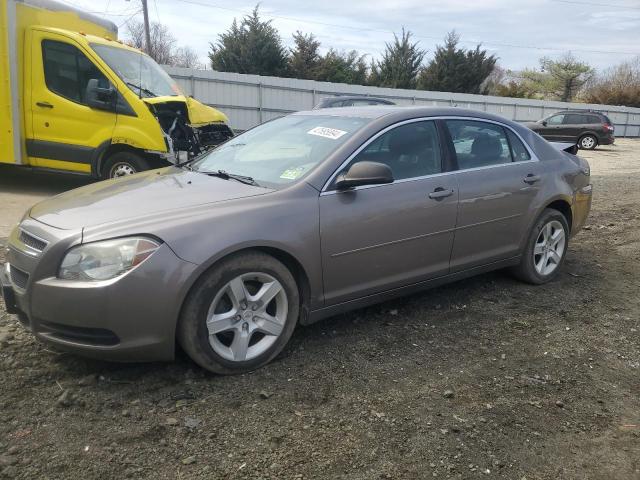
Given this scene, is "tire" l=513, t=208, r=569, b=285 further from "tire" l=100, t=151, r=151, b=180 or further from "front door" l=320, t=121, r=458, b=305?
"tire" l=100, t=151, r=151, b=180

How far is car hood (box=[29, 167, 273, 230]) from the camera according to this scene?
305 centimetres

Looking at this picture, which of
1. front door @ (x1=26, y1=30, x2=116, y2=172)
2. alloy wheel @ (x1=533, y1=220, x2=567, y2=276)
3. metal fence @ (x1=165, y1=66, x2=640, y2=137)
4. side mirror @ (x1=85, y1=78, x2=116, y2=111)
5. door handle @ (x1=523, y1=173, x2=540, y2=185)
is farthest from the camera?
metal fence @ (x1=165, y1=66, x2=640, y2=137)

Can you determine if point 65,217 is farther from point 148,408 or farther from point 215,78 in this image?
point 215,78

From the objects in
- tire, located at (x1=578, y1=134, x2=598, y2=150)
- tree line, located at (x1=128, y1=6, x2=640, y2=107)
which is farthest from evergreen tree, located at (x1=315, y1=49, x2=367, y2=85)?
tire, located at (x1=578, y1=134, x2=598, y2=150)

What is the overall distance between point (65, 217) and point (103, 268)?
504mm

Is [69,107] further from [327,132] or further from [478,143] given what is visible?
[478,143]

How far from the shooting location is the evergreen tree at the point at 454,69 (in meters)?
40.1

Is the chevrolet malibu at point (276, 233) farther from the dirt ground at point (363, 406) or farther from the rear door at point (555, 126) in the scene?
the rear door at point (555, 126)

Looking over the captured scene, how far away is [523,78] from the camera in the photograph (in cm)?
5641

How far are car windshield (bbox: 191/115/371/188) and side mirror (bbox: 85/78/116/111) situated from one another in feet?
14.0

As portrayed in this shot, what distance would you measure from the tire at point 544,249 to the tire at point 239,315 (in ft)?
8.03

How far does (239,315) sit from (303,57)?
33.8 meters

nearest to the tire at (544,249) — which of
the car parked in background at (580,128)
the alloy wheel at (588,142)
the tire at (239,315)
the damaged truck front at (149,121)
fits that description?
the tire at (239,315)

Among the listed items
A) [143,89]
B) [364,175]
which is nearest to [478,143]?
[364,175]
